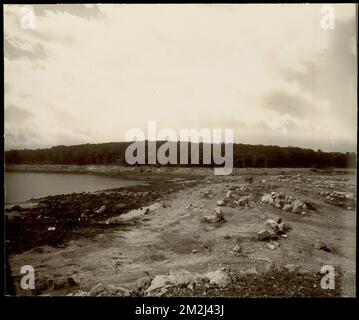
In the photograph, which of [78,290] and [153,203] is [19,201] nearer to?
[78,290]

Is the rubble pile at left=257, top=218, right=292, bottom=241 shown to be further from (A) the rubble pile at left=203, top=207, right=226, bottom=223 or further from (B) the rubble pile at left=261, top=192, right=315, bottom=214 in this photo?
(A) the rubble pile at left=203, top=207, right=226, bottom=223

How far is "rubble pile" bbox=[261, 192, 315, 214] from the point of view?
3.27m

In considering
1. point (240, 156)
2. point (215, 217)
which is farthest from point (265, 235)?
point (240, 156)

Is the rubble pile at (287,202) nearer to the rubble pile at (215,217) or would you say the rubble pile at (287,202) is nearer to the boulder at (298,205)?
the boulder at (298,205)

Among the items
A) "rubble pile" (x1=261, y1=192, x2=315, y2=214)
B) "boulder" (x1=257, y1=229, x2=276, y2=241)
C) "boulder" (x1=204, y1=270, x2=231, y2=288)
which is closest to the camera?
"boulder" (x1=204, y1=270, x2=231, y2=288)

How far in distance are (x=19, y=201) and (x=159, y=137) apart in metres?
1.43

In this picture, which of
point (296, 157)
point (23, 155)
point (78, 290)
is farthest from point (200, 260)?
point (23, 155)

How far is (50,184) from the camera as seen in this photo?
332 cm

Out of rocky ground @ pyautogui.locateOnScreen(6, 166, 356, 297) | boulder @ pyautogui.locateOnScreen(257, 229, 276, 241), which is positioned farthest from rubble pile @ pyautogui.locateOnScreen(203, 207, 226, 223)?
boulder @ pyautogui.locateOnScreen(257, 229, 276, 241)

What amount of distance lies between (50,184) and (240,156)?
182 centimetres

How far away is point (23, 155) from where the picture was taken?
3.21 meters

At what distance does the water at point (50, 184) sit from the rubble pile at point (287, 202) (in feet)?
3.99

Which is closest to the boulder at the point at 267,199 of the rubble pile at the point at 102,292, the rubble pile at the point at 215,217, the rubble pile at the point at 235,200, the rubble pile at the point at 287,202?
the rubble pile at the point at 287,202

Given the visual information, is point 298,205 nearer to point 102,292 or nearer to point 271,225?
point 271,225
